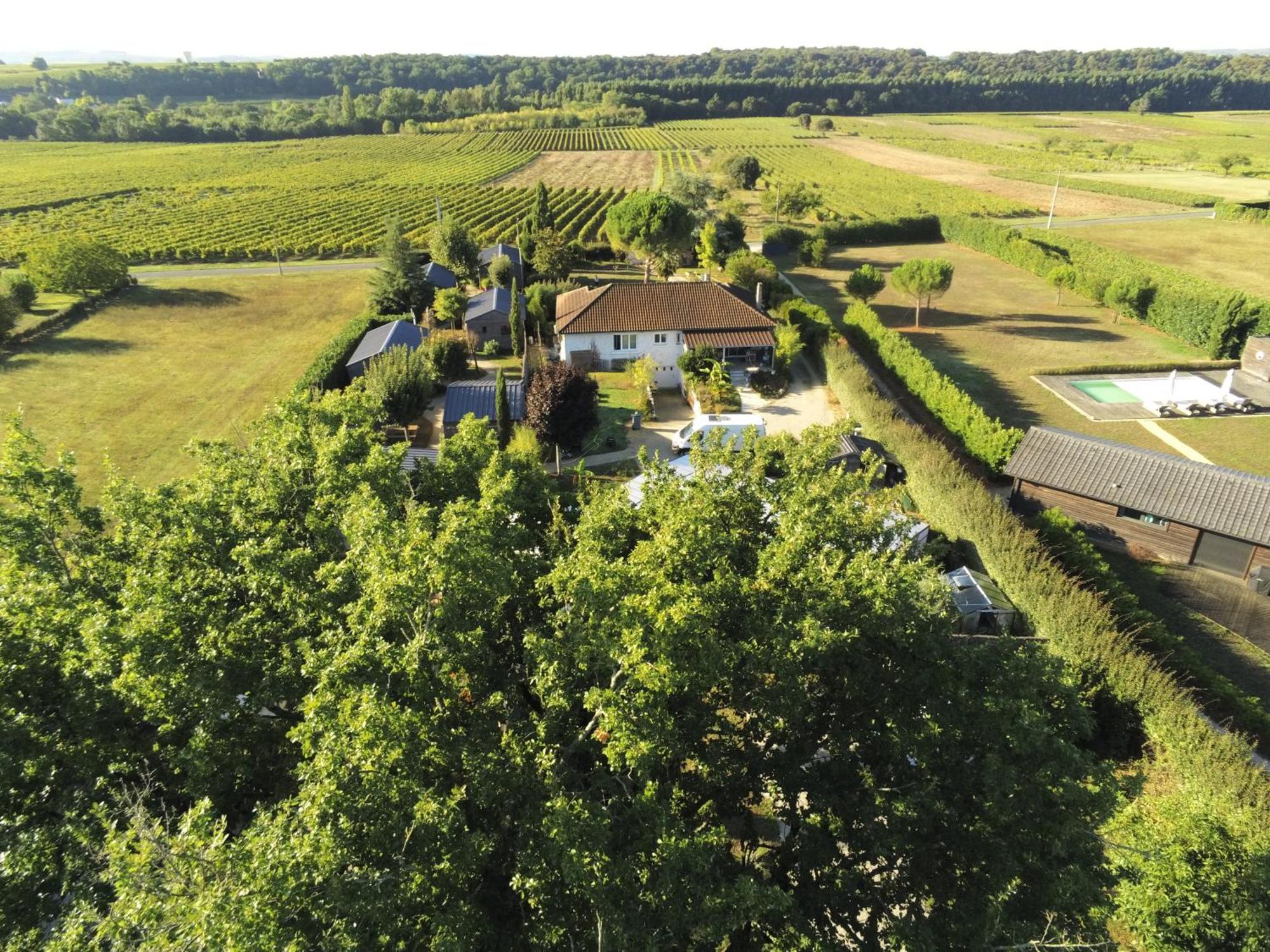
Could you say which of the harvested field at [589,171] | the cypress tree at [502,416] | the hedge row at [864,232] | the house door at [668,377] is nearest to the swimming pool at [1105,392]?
the house door at [668,377]

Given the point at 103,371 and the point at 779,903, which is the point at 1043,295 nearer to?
the point at 779,903

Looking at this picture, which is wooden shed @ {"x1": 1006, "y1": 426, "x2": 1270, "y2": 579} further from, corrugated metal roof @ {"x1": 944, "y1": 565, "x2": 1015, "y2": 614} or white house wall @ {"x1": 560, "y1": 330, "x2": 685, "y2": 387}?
white house wall @ {"x1": 560, "y1": 330, "x2": 685, "y2": 387}

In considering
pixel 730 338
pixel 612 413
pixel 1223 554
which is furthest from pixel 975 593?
pixel 730 338

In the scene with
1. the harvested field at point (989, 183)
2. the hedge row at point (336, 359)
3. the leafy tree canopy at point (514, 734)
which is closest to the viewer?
the leafy tree canopy at point (514, 734)

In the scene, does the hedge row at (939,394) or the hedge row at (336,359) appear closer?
the hedge row at (939,394)

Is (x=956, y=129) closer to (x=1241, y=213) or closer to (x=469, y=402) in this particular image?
(x=1241, y=213)

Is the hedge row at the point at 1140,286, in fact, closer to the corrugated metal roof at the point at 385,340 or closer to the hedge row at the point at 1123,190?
the hedge row at the point at 1123,190
